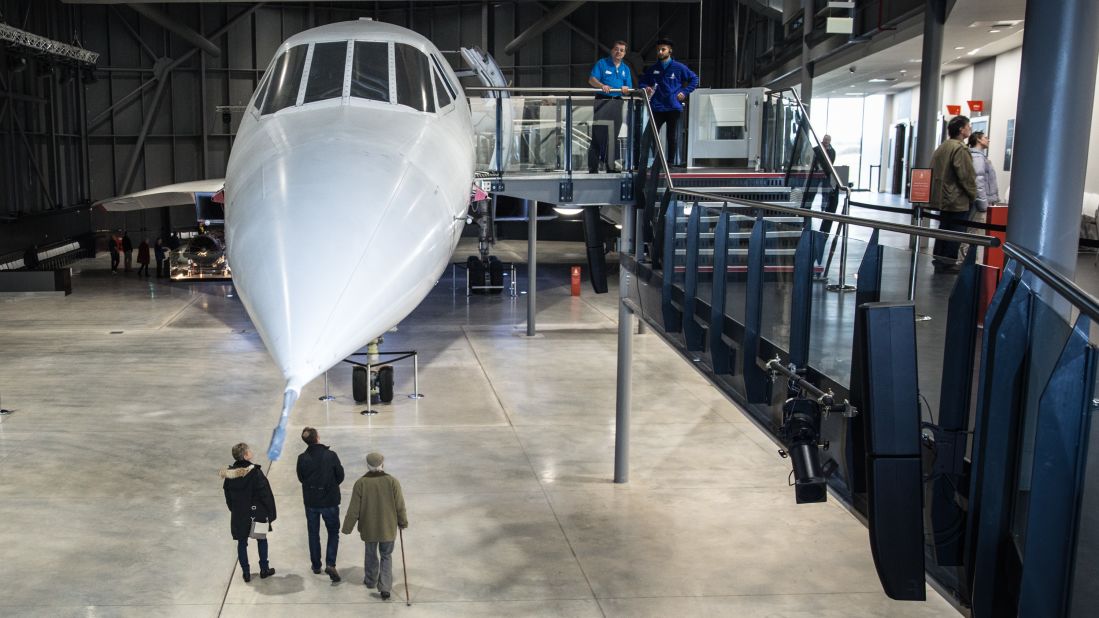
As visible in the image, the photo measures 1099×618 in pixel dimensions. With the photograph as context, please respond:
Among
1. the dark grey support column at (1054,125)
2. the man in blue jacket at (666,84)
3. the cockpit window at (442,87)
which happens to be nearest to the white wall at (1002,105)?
the man in blue jacket at (666,84)

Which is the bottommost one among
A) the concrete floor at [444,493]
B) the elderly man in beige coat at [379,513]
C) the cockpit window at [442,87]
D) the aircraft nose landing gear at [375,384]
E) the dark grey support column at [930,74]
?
the concrete floor at [444,493]

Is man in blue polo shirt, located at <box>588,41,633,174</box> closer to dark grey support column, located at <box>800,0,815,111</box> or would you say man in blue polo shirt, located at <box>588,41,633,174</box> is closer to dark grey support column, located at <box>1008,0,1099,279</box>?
dark grey support column, located at <box>1008,0,1099,279</box>

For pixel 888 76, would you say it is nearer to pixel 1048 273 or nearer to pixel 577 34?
pixel 577 34

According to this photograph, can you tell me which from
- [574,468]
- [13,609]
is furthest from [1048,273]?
[574,468]

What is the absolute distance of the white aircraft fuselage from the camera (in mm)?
4746

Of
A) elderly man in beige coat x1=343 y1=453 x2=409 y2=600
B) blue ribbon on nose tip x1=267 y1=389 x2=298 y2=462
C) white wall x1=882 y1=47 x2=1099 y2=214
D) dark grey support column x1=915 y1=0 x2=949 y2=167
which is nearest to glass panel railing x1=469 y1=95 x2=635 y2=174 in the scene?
elderly man in beige coat x1=343 y1=453 x2=409 y2=600

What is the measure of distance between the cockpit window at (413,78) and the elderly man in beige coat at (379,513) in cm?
302

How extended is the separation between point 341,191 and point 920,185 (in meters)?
12.9

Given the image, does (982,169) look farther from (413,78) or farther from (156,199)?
(156,199)

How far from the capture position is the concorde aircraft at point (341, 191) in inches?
187

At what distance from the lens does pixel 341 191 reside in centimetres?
567

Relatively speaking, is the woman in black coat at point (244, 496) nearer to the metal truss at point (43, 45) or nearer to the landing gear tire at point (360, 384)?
the landing gear tire at point (360, 384)

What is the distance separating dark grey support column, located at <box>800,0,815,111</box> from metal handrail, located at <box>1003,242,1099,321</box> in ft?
76.4

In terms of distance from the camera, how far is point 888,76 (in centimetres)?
2941
